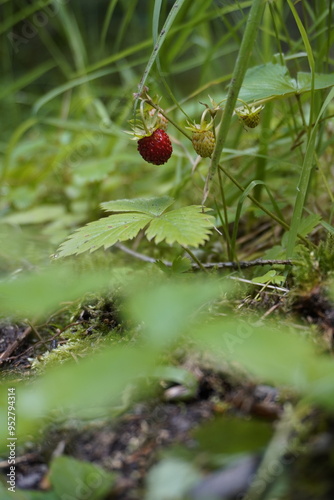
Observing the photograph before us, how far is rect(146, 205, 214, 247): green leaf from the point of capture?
0.71 meters

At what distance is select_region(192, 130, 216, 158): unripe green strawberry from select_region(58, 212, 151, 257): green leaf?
0.13 meters

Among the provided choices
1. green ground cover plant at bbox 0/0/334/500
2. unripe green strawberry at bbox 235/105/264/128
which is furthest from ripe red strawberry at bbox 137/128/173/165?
unripe green strawberry at bbox 235/105/264/128

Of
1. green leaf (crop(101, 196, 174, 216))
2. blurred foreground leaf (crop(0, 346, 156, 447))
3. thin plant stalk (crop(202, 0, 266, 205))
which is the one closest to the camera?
blurred foreground leaf (crop(0, 346, 156, 447))

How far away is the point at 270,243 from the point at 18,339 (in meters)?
0.61

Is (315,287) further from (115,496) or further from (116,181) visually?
(116,181)

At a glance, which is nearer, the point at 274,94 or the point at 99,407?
the point at 99,407

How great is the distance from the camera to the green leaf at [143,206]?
0.82m

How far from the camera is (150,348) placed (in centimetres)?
47

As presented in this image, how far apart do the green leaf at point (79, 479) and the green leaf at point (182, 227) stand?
0.30m

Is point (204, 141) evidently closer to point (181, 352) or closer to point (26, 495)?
point (181, 352)

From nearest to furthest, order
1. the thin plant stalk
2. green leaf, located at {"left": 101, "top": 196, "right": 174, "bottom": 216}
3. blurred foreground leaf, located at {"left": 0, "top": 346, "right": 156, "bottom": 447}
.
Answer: blurred foreground leaf, located at {"left": 0, "top": 346, "right": 156, "bottom": 447} < the thin plant stalk < green leaf, located at {"left": 101, "top": 196, "right": 174, "bottom": 216}

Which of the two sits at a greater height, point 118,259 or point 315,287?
point 315,287

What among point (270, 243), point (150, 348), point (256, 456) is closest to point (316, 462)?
point (256, 456)

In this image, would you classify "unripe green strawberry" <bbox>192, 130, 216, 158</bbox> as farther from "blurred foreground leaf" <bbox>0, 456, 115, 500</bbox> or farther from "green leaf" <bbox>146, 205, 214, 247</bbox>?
"blurred foreground leaf" <bbox>0, 456, 115, 500</bbox>
